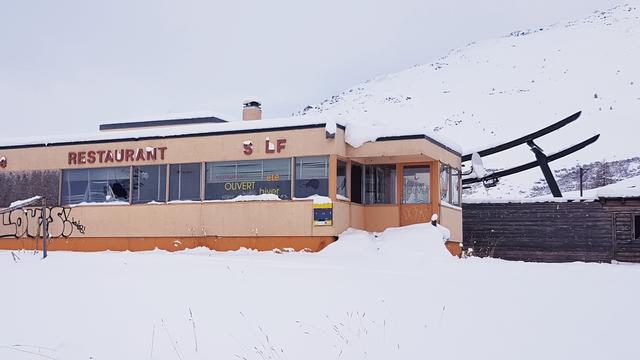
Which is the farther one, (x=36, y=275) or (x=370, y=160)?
(x=370, y=160)

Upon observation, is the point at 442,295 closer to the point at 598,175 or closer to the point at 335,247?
the point at 335,247

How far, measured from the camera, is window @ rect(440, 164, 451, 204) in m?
23.1

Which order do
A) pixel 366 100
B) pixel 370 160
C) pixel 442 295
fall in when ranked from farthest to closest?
pixel 366 100, pixel 370 160, pixel 442 295

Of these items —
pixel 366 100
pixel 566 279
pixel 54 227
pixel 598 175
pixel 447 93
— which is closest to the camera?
pixel 566 279

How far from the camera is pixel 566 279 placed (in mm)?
13008

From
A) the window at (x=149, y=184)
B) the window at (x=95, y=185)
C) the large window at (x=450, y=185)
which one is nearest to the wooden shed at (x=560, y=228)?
the large window at (x=450, y=185)

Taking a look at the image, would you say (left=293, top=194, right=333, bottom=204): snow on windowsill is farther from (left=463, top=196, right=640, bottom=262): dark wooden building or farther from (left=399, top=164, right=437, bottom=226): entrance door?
(left=463, top=196, right=640, bottom=262): dark wooden building

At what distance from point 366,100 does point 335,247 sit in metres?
93.8

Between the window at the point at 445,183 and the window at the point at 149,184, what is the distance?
910 centimetres

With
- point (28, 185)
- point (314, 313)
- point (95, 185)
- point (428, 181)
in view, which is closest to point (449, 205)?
point (428, 181)

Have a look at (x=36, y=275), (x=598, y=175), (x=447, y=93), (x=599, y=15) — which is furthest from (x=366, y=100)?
(x=36, y=275)

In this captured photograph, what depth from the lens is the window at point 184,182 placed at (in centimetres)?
2255

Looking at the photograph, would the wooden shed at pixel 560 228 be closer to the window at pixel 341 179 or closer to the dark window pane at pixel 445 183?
the dark window pane at pixel 445 183

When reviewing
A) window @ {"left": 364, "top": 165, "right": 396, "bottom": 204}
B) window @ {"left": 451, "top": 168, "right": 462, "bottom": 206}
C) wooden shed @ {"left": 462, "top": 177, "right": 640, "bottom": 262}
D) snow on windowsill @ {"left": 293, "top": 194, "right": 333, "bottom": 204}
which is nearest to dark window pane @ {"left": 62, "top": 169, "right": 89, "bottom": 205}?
snow on windowsill @ {"left": 293, "top": 194, "right": 333, "bottom": 204}
